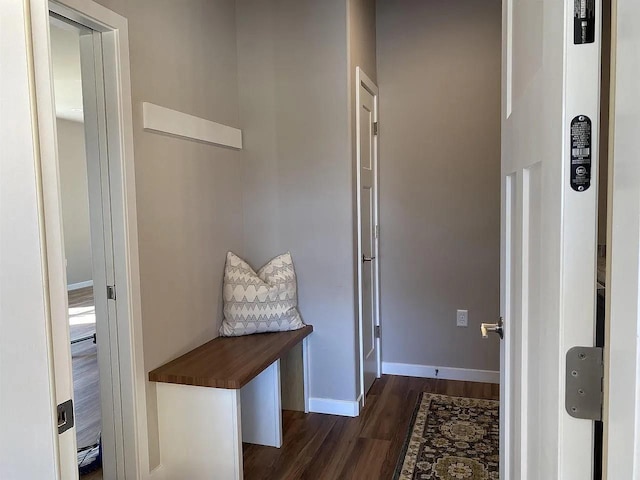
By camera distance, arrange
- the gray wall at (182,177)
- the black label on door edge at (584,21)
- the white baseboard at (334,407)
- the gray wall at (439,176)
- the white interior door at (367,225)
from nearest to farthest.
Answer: the black label on door edge at (584,21) → the gray wall at (182,177) → the white baseboard at (334,407) → the white interior door at (367,225) → the gray wall at (439,176)

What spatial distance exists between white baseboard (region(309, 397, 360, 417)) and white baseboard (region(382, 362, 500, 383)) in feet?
2.38

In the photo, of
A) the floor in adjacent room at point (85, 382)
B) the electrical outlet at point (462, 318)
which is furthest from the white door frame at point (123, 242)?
the electrical outlet at point (462, 318)

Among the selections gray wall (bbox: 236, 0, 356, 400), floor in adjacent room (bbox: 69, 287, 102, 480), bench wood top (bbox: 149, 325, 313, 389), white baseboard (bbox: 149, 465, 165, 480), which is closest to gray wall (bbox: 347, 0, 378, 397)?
gray wall (bbox: 236, 0, 356, 400)

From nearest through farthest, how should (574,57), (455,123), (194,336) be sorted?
1. (574,57)
2. (194,336)
3. (455,123)

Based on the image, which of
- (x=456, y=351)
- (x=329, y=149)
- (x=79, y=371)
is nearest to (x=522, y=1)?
(x=329, y=149)

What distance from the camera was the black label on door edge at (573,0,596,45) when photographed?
0.63m

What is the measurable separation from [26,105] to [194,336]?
1.93 metres

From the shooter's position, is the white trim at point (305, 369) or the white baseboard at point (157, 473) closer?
the white baseboard at point (157, 473)

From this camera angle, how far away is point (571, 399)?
667mm

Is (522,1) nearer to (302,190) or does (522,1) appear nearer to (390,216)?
(302,190)

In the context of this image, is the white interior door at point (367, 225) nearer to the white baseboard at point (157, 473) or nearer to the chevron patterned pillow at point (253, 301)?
the chevron patterned pillow at point (253, 301)

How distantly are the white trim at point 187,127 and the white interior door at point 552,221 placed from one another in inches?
62.1

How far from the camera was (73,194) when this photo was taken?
714 cm

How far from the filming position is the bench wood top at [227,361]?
84.5 inches
